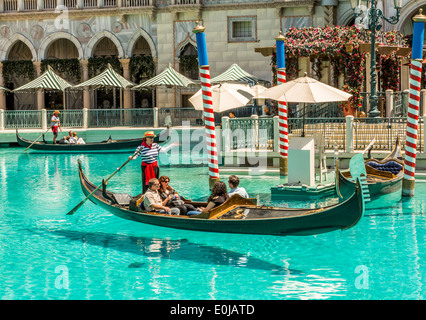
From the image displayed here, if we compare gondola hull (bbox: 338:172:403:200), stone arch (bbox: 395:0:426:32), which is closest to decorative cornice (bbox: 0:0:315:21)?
stone arch (bbox: 395:0:426:32)

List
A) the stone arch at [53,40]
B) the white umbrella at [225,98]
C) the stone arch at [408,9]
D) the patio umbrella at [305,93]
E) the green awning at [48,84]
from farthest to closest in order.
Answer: the stone arch at [53,40], the green awning at [48,84], the stone arch at [408,9], the white umbrella at [225,98], the patio umbrella at [305,93]

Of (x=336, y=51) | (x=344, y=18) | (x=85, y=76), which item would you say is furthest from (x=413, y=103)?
(x=85, y=76)

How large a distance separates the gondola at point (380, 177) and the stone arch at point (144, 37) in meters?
16.9

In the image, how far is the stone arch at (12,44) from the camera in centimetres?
2958

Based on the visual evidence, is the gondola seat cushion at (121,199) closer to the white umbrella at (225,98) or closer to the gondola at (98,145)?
the white umbrella at (225,98)

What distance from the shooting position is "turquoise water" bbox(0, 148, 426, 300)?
22.4 ft

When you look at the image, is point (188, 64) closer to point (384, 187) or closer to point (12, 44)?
point (12, 44)

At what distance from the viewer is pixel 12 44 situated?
98.5ft

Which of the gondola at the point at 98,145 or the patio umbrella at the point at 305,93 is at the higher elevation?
the patio umbrella at the point at 305,93

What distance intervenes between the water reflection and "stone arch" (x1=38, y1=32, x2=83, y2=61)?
20578mm

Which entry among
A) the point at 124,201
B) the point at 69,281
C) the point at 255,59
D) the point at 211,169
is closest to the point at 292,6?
the point at 255,59

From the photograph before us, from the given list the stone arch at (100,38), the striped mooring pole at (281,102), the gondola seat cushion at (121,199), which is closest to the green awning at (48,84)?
the stone arch at (100,38)

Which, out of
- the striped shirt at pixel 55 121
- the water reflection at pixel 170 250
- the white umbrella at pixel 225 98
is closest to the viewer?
the water reflection at pixel 170 250
